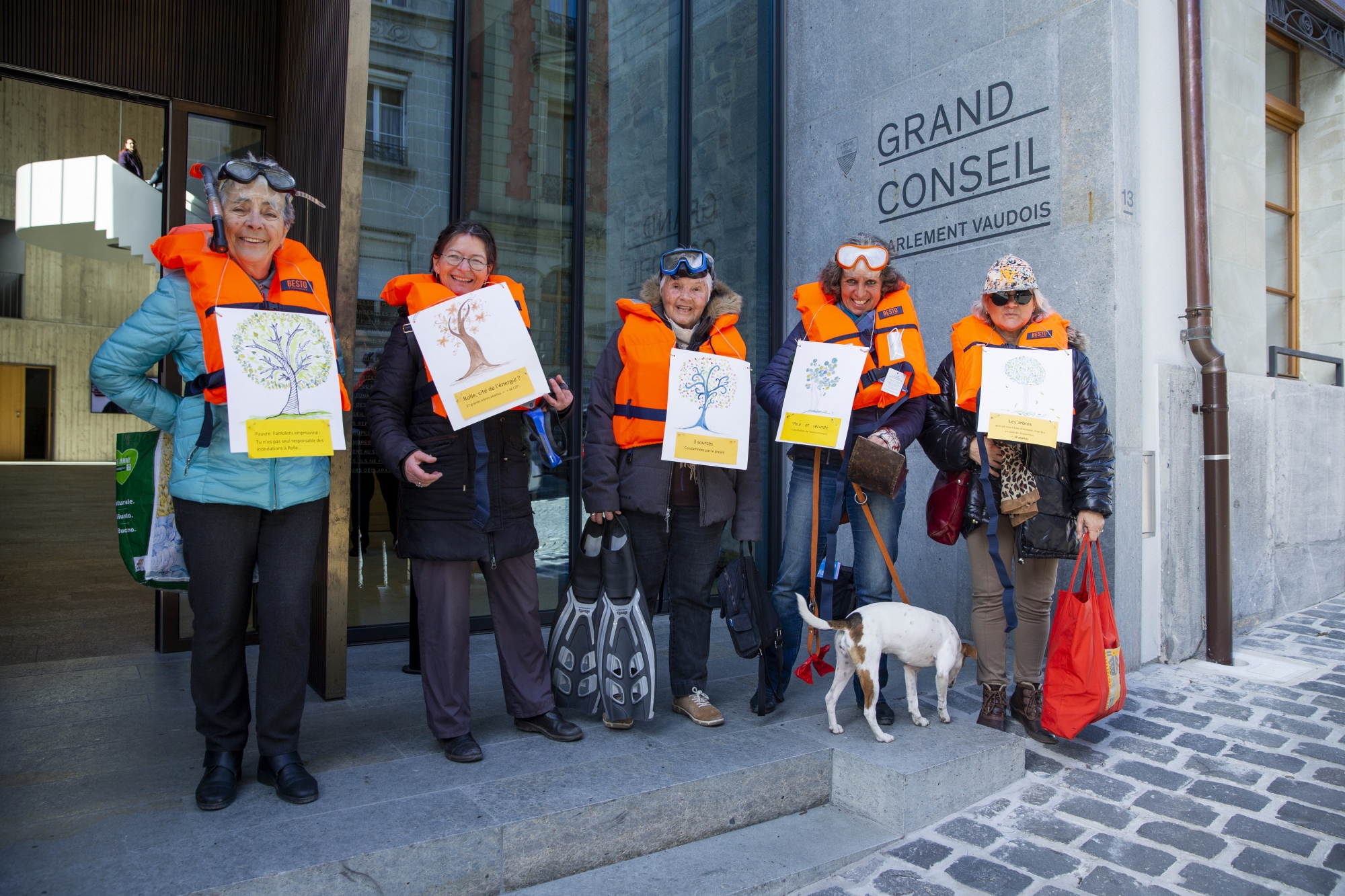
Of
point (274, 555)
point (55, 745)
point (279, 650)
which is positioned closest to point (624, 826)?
point (279, 650)

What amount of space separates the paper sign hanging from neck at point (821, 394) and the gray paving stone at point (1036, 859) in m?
1.56

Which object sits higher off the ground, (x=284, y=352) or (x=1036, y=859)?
(x=284, y=352)

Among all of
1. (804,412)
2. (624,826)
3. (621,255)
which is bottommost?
(624,826)

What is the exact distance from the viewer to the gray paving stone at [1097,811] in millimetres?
3156

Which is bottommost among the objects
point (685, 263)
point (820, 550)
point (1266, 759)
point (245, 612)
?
point (1266, 759)

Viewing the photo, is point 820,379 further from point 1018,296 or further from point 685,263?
point 1018,296

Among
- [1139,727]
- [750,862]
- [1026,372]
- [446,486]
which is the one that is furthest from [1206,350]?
[446,486]

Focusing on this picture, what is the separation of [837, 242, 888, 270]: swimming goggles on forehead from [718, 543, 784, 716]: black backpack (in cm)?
129

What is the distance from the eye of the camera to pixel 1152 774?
3.54m

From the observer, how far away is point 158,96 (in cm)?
461

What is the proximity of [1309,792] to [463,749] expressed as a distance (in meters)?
3.28

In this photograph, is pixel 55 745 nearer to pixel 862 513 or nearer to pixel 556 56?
pixel 862 513

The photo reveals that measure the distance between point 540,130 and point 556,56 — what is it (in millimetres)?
531

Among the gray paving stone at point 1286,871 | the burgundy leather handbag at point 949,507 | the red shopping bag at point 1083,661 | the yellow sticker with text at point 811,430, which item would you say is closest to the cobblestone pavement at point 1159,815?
the gray paving stone at point 1286,871
